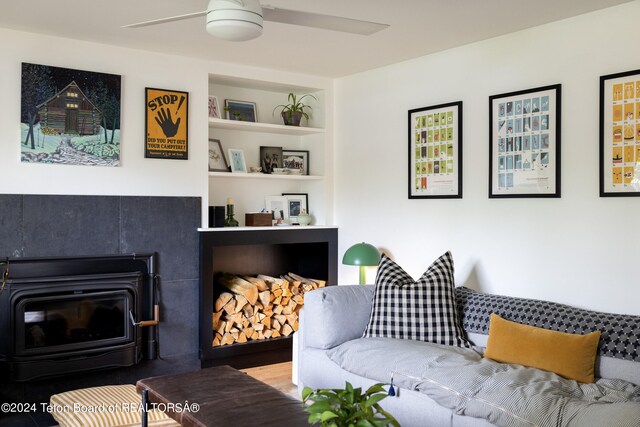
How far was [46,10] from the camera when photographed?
3395 mm

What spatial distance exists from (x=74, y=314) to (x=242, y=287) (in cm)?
126

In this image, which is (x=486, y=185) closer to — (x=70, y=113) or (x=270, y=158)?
(x=270, y=158)

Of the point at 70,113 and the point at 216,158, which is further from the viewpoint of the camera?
the point at 216,158

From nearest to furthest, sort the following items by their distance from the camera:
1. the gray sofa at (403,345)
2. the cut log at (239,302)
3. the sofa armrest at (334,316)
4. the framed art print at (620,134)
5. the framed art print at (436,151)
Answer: the gray sofa at (403,345)
the framed art print at (620,134)
the sofa armrest at (334,316)
the framed art print at (436,151)
the cut log at (239,302)

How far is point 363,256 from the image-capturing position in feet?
14.7

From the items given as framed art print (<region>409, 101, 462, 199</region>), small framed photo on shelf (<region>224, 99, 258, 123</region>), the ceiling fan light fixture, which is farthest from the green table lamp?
the ceiling fan light fixture

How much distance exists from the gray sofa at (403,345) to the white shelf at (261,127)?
5.51 feet

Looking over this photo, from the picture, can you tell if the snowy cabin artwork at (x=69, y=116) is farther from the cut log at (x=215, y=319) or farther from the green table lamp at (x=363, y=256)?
the green table lamp at (x=363, y=256)

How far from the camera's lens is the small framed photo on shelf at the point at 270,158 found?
5227 mm

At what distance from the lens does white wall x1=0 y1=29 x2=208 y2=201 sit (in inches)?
150

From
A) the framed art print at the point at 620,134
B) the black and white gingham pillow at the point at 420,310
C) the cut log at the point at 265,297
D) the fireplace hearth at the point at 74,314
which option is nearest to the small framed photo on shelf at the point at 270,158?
the cut log at the point at 265,297

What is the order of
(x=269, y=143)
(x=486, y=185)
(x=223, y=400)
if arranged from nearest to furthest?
(x=223, y=400) → (x=486, y=185) → (x=269, y=143)

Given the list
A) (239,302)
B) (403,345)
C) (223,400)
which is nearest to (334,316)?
(403,345)

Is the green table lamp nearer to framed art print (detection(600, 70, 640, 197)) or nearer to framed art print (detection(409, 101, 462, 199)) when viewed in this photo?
framed art print (detection(409, 101, 462, 199))
